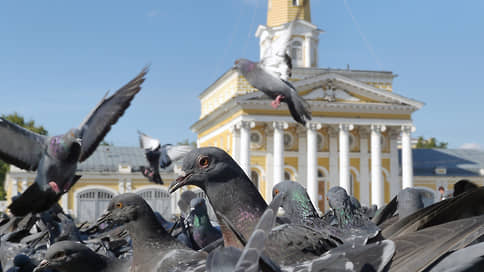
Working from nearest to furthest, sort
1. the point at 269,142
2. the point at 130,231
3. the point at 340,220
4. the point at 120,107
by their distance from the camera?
the point at 130,231 < the point at 340,220 < the point at 120,107 < the point at 269,142

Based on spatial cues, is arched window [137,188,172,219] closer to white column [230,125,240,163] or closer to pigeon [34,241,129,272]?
white column [230,125,240,163]

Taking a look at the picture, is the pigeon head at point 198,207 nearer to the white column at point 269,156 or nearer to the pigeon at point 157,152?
the pigeon at point 157,152

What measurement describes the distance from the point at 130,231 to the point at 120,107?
9.97 feet

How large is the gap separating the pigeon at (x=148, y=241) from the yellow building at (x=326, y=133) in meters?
39.0

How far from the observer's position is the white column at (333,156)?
46031 millimetres

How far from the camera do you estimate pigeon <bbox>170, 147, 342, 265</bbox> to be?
7.40 feet

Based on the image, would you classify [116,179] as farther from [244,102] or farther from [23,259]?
[23,259]

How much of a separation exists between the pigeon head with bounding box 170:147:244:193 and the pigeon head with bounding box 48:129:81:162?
293cm

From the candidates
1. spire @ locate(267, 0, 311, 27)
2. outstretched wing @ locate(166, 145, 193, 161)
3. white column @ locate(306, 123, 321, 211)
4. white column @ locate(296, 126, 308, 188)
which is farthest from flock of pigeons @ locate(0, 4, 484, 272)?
spire @ locate(267, 0, 311, 27)

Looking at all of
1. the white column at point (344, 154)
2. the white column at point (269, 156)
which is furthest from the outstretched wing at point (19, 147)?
the white column at point (344, 154)

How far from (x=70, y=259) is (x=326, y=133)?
44.0 meters

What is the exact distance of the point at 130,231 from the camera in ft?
10.1

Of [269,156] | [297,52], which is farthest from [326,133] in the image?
[297,52]

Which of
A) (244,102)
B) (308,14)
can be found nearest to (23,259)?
(244,102)
